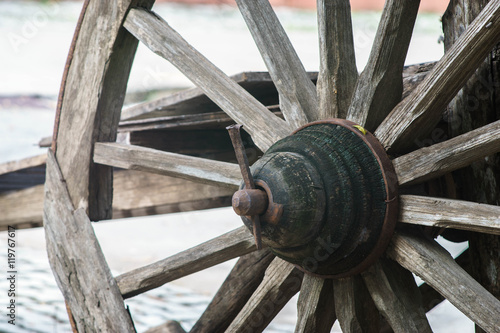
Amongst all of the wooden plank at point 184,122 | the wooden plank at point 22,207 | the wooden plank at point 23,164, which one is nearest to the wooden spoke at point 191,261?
the wooden plank at point 184,122

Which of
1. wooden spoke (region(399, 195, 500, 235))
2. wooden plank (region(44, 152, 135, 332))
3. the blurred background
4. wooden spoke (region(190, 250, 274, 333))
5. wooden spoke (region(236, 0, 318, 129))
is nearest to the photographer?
wooden spoke (region(399, 195, 500, 235))

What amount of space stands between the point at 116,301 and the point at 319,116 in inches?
34.6

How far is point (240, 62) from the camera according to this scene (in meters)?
10.4

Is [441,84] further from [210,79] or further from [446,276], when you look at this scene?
[210,79]

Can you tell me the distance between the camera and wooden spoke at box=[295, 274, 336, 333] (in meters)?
1.57

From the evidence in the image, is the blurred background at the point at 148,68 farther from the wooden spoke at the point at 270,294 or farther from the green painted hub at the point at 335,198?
the green painted hub at the point at 335,198

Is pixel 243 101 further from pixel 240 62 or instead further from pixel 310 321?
pixel 240 62

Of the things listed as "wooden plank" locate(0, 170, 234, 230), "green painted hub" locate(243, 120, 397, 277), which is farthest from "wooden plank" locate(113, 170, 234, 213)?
"green painted hub" locate(243, 120, 397, 277)

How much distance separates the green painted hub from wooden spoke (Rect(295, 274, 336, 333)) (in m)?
0.14

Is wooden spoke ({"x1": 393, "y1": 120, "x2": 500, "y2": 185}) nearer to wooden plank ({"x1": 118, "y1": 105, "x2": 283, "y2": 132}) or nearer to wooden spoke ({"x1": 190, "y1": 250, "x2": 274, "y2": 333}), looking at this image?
wooden spoke ({"x1": 190, "y1": 250, "x2": 274, "y2": 333})

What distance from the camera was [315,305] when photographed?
5.13 feet

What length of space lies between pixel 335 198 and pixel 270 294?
413 millimetres

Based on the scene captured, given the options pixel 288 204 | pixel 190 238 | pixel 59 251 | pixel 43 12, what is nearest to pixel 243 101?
pixel 288 204

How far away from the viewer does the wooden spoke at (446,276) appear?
4.04 feet
